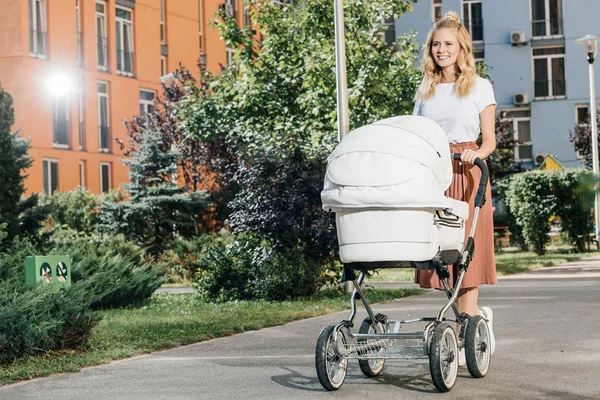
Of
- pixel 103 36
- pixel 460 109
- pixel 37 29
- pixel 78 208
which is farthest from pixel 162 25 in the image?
pixel 460 109

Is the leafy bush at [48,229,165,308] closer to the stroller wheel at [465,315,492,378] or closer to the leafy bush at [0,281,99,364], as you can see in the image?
the leafy bush at [0,281,99,364]

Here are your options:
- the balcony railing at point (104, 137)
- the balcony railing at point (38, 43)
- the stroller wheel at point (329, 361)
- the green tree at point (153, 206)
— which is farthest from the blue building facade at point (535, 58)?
the stroller wheel at point (329, 361)

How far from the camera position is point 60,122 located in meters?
39.1

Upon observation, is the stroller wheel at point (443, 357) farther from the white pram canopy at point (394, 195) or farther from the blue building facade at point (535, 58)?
the blue building facade at point (535, 58)

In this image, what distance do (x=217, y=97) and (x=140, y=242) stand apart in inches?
172

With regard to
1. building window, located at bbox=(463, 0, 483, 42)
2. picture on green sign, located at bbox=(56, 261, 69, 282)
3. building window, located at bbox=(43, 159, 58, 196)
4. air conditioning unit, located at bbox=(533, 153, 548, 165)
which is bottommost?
picture on green sign, located at bbox=(56, 261, 69, 282)

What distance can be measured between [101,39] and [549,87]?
20984 mm

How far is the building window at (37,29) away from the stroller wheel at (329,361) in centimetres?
3266

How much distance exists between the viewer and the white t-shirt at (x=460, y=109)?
24.4ft

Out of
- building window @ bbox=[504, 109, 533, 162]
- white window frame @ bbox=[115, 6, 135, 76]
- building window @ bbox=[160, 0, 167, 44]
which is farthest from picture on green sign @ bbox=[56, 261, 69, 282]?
building window @ bbox=[504, 109, 533, 162]

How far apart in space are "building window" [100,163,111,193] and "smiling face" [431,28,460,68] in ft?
111

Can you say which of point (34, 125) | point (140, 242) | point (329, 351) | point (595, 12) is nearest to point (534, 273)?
point (140, 242)

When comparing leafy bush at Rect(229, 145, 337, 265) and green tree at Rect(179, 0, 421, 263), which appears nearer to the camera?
leafy bush at Rect(229, 145, 337, 265)

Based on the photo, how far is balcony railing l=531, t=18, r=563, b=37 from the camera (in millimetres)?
51500
